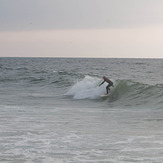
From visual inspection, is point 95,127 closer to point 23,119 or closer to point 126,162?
point 23,119

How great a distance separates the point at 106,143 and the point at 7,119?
15.1 ft

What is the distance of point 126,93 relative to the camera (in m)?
23.0

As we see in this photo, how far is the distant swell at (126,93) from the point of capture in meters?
19.1

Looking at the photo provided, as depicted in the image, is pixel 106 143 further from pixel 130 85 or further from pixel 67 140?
pixel 130 85

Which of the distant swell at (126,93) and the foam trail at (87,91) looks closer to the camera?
the distant swell at (126,93)

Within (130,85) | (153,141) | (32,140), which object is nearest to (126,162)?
(153,141)

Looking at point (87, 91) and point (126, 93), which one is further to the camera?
point (87, 91)

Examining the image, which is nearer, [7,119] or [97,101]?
Answer: [7,119]

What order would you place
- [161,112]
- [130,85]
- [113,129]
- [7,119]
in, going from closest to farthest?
[113,129]
[7,119]
[161,112]
[130,85]

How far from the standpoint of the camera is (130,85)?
973 inches

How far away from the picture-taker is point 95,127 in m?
11.4

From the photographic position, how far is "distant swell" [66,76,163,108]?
1914 centimetres

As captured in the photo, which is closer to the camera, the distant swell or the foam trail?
the distant swell

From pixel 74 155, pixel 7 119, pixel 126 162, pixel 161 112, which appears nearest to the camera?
pixel 126 162
